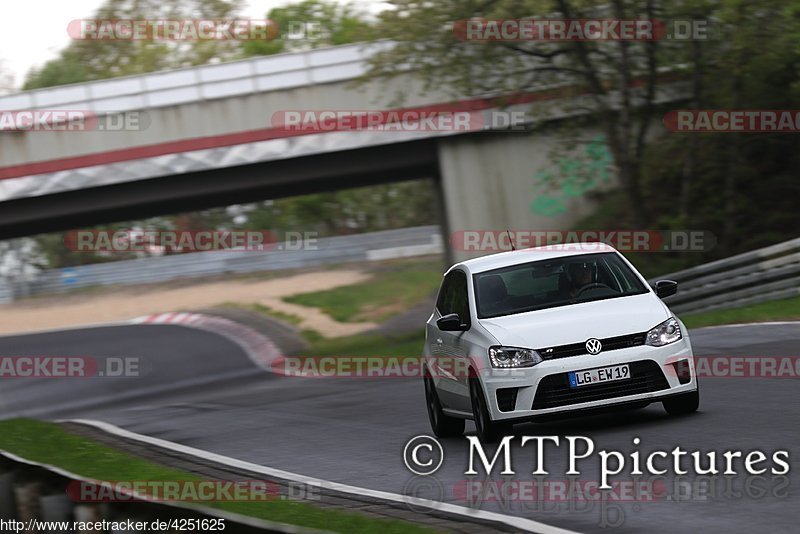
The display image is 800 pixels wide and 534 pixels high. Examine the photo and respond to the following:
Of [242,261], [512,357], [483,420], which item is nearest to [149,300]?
[242,261]

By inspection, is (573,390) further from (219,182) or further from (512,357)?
(219,182)

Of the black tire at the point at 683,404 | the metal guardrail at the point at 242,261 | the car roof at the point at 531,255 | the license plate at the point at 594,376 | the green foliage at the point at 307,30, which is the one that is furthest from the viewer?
the green foliage at the point at 307,30

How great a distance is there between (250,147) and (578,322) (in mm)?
22007

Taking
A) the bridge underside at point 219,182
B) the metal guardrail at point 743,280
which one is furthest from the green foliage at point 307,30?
the metal guardrail at point 743,280

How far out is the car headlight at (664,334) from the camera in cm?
1034

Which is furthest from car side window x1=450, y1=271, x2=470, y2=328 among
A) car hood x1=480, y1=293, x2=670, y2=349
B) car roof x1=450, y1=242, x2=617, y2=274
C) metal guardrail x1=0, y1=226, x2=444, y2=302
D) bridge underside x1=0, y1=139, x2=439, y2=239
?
metal guardrail x1=0, y1=226, x2=444, y2=302

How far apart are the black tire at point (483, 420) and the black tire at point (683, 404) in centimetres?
137

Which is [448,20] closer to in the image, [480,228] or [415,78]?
[415,78]

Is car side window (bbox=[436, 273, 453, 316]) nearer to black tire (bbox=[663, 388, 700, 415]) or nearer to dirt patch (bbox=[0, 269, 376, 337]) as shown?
black tire (bbox=[663, 388, 700, 415])

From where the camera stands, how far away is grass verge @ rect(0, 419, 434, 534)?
7473 millimetres

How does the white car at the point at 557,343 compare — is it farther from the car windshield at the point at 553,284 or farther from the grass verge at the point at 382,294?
the grass verge at the point at 382,294

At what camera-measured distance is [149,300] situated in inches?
2394

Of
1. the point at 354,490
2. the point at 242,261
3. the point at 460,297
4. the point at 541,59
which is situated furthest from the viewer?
the point at 242,261

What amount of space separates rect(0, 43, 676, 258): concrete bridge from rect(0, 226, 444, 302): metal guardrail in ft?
86.4
